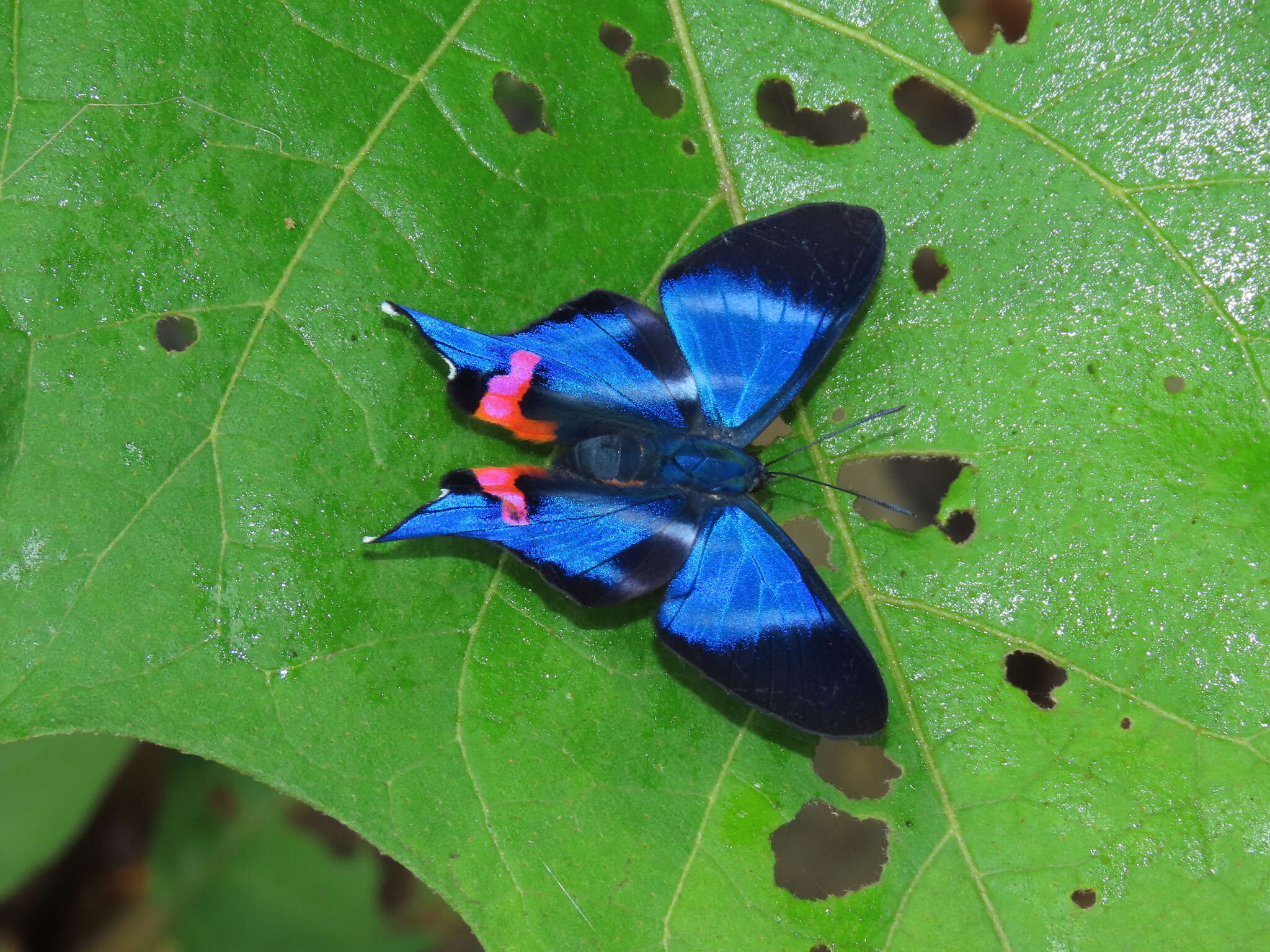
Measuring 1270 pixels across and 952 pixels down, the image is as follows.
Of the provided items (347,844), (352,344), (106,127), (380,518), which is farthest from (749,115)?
(347,844)

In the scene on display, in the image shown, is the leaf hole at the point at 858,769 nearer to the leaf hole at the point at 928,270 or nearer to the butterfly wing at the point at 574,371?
the butterfly wing at the point at 574,371

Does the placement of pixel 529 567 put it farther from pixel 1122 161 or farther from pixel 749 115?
pixel 1122 161

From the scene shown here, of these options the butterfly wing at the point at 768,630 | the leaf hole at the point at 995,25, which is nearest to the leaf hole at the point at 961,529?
the butterfly wing at the point at 768,630

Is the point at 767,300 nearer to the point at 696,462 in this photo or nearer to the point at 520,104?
the point at 696,462

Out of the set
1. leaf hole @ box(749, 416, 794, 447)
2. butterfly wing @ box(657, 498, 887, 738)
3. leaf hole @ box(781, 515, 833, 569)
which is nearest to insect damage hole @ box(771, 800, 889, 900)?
butterfly wing @ box(657, 498, 887, 738)

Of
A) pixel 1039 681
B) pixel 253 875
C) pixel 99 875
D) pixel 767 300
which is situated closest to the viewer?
pixel 1039 681

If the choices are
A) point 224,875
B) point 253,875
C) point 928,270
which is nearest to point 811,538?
point 928,270
